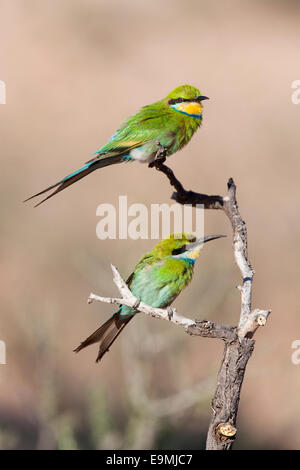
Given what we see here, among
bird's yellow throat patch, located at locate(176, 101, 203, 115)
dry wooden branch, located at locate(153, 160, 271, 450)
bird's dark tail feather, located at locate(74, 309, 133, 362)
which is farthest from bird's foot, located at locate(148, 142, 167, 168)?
dry wooden branch, located at locate(153, 160, 271, 450)

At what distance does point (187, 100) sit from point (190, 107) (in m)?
0.03

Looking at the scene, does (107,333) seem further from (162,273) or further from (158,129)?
(158,129)

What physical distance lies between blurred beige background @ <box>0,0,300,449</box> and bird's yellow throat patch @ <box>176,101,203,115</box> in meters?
1.09

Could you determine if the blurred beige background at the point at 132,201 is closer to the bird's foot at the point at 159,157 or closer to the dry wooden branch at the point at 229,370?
the bird's foot at the point at 159,157

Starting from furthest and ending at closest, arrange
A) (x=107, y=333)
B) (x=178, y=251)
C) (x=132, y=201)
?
(x=132, y=201), (x=178, y=251), (x=107, y=333)

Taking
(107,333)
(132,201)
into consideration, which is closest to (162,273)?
(107,333)

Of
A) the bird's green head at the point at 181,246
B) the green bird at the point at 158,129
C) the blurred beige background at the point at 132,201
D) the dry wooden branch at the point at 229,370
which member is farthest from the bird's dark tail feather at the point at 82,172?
the blurred beige background at the point at 132,201

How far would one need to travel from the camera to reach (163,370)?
16.7 ft

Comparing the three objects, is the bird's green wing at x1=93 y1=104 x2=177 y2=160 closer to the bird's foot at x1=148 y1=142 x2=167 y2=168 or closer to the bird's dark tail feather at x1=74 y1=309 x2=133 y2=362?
the bird's foot at x1=148 y1=142 x2=167 y2=168

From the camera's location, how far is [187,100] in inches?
81.2

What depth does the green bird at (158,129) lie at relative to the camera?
1928mm
